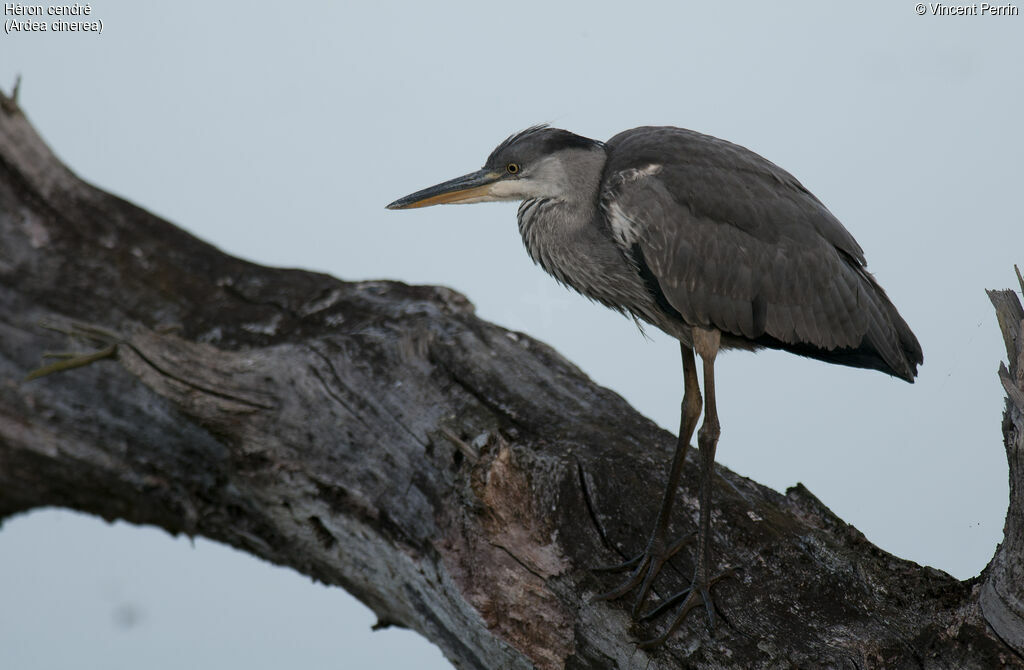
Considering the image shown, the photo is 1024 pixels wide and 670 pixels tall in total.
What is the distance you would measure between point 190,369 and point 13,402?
Result: 62 centimetres

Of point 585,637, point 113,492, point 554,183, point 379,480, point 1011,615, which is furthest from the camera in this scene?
point 554,183

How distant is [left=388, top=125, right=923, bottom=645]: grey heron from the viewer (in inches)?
119

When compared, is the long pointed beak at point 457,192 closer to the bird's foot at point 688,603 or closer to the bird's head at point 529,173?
the bird's head at point 529,173

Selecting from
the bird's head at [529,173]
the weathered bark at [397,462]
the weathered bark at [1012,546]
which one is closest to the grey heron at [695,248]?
the bird's head at [529,173]

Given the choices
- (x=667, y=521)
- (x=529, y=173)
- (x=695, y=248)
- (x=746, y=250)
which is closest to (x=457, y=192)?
(x=529, y=173)

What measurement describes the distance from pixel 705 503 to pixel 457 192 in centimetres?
137

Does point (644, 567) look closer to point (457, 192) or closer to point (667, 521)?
point (667, 521)

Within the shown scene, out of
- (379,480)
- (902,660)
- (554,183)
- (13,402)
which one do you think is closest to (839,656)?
(902,660)

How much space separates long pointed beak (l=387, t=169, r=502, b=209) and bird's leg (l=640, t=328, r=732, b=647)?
35.0 inches

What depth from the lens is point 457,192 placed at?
3332 millimetres

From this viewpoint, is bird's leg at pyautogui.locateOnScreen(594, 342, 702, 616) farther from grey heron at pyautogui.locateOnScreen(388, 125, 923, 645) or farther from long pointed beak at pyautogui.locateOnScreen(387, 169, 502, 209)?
long pointed beak at pyautogui.locateOnScreen(387, 169, 502, 209)

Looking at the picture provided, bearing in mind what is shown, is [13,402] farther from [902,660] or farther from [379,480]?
[902,660]

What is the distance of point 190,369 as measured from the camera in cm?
274

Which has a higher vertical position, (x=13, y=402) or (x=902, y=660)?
(x=902, y=660)
